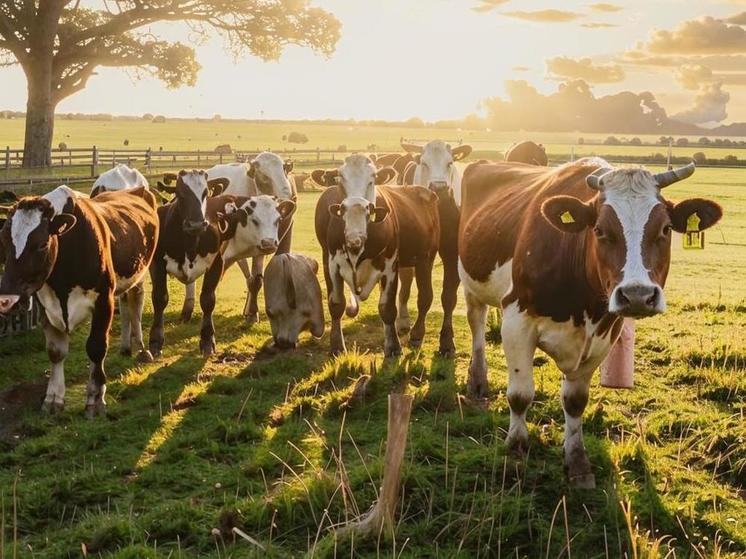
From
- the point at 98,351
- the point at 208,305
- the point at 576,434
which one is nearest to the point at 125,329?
the point at 208,305

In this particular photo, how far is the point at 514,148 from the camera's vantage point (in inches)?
488

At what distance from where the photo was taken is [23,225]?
267 inches

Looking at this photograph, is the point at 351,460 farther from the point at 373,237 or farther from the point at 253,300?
the point at 253,300

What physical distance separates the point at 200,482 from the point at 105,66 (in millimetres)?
24986

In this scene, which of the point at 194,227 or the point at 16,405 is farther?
the point at 194,227

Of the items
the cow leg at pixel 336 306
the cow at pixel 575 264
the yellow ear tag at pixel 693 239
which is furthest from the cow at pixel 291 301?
the yellow ear tag at pixel 693 239

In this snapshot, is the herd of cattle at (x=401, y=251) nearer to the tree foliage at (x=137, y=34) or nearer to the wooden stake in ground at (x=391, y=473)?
the wooden stake in ground at (x=391, y=473)

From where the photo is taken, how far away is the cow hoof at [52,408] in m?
7.32

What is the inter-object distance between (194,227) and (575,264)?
522 centimetres

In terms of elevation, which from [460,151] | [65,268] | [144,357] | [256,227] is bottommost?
[144,357]

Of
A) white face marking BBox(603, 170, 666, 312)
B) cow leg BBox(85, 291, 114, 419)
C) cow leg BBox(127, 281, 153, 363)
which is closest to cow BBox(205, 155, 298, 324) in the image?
cow leg BBox(127, 281, 153, 363)

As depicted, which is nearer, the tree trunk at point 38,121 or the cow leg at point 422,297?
the cow leg at point 422,297

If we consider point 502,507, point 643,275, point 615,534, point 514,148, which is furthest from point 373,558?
point 514,148

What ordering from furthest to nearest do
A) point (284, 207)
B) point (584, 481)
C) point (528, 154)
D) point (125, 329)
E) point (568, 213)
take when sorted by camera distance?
1. point (528, 154)
2. point (284, 207)
3. point (125, 329)
4. point (584, 481)
5. point (568, 213)
